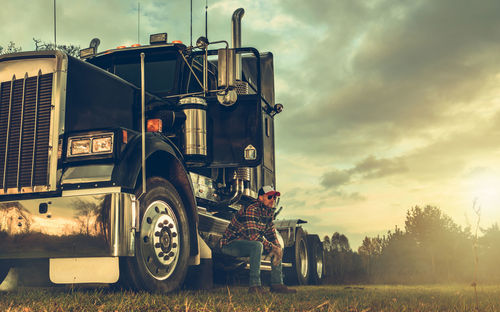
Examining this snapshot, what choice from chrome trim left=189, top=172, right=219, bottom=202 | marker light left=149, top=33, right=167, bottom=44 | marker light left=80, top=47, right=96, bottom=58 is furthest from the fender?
marker light left=80, top=47, right=96, bottom=58

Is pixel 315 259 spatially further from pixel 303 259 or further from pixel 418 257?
pixel 418 257

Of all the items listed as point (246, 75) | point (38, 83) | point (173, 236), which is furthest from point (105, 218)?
point (246, 75)

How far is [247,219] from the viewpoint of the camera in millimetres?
7137

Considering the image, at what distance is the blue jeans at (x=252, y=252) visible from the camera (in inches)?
271

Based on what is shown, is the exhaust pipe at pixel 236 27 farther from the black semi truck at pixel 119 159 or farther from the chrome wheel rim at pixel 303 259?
the chrome wheel rim at pixel 303 259

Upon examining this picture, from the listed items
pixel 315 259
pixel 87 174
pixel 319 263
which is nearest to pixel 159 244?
pixel 87 174

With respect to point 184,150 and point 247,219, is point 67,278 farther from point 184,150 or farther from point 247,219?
point 247,219

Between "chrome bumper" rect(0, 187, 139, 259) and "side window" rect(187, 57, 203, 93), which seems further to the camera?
"side window" rect(187, 57, 203, 93)

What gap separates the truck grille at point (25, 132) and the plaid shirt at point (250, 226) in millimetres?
2818

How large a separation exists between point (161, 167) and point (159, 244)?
948 millimetres

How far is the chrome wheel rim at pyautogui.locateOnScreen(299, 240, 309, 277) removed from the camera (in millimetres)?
11320

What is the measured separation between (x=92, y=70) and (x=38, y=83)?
661mm

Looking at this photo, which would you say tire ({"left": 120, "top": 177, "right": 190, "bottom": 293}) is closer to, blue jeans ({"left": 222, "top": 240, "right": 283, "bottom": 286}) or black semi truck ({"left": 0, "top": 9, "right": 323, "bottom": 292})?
black semi truck ({"left": 0, "top": 9, "right": 323, "bottom": 292})

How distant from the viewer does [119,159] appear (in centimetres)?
501
